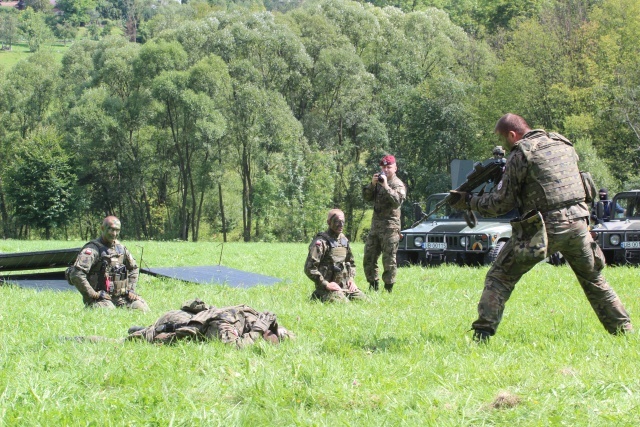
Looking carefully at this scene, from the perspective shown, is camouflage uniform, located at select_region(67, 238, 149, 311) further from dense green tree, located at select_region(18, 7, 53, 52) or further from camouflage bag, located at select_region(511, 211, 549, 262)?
dense green tree, located at select_region(18, 7, 53, 52)

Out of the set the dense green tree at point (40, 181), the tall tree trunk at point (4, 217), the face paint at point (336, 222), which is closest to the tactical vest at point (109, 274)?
the face paint at point (336, 222)

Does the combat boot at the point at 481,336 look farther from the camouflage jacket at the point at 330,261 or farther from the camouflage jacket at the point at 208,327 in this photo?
the camouflage jacket at the point at 330,261

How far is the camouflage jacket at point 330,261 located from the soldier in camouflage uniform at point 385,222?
3.19 ft

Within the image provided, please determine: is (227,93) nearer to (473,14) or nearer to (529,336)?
(473,14)

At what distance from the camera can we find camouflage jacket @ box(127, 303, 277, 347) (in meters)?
6.78

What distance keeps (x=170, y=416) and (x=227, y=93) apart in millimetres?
46439

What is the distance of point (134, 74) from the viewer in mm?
51156

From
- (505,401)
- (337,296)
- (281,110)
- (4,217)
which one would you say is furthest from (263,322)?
(4,217)

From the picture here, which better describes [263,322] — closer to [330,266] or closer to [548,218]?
[548,218]

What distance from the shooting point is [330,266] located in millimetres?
10172

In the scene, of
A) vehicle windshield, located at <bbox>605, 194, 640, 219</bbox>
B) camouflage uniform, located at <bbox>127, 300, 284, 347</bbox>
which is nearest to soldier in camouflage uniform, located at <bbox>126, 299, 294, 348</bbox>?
camouflage uniform, located at <bbox>127, 300, 284, 347</bbox>

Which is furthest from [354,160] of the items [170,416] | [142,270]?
[170,416]

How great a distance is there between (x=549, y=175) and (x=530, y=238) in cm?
53

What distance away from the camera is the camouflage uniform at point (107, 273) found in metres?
9.91
